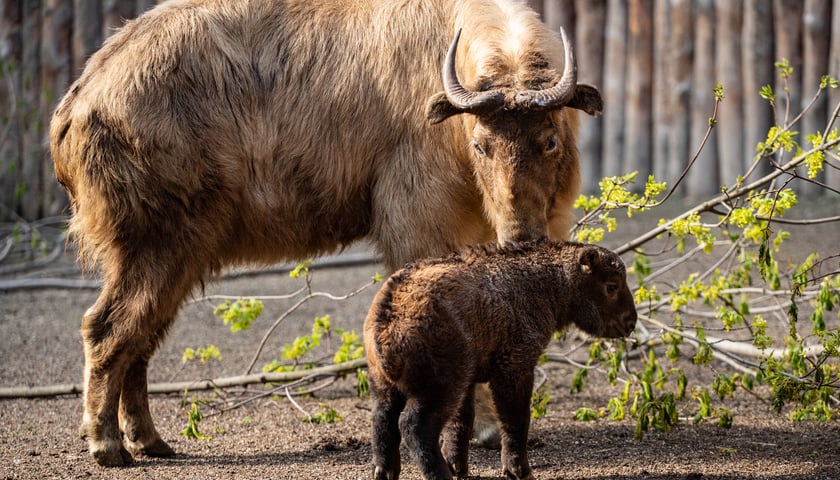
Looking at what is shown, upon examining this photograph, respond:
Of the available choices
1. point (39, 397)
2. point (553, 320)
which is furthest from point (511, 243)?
point (39, 397)

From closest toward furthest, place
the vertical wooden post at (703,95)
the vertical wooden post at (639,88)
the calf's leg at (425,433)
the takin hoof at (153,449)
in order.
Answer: the calf's leg at (425,433) < the takin hoof at (153,449) < the vertical wooden post at (703,95) < the vertical wooden post at (639,88)

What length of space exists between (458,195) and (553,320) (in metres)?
0.97

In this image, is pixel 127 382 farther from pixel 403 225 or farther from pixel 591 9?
pixel 591 9

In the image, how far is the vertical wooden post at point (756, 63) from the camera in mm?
10992

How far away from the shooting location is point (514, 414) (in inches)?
171

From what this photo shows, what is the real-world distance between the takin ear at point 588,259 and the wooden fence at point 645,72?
710 centimetres

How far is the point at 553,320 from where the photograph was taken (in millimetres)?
4551

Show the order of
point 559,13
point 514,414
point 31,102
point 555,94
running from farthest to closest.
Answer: point 31,102, point 559,13, point 555,94, point 514,414

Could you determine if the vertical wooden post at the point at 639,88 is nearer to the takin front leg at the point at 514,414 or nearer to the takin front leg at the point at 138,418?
the takin front leg at the point at 138,418

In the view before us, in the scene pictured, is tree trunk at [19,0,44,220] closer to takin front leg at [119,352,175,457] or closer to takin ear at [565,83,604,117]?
takin front leg at [119,352,175,457]

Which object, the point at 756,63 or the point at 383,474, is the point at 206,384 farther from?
the point at 756,63

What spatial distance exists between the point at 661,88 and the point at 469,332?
8.04m

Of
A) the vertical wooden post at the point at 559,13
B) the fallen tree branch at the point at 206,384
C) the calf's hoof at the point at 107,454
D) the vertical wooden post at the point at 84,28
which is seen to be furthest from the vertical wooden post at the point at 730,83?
the calf's hoof at the point at 107,454

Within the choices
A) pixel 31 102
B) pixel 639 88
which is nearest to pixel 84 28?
pixel 31 102
